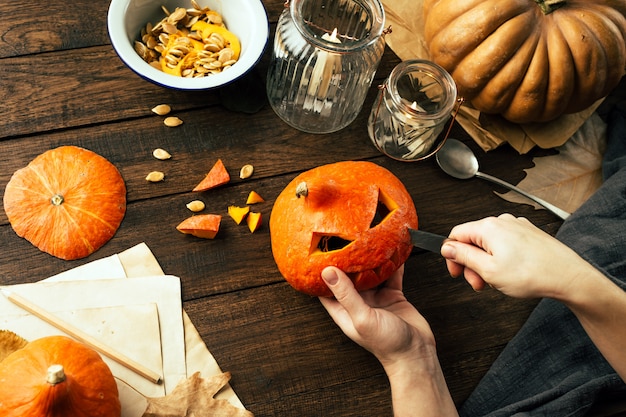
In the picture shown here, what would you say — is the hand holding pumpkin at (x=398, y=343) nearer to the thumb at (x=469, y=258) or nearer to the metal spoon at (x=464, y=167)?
the thumb at (x=469, y=258)

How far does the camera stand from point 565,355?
4.14 ft

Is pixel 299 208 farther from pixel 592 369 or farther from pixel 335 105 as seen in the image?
pixel 592 369

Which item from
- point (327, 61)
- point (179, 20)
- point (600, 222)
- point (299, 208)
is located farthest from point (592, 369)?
point (179, 20)

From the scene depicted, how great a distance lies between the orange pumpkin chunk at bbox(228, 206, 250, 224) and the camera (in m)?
1.27

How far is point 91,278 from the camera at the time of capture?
46.5 inches

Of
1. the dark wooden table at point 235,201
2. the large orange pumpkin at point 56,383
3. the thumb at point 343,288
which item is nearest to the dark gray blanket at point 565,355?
the dark wooden table at point 235,201

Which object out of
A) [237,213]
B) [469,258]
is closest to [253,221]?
[237,213]

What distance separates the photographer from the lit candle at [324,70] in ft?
4.01

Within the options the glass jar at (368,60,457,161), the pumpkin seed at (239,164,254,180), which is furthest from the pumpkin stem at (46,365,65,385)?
the glass jar at (368,60,457,161)

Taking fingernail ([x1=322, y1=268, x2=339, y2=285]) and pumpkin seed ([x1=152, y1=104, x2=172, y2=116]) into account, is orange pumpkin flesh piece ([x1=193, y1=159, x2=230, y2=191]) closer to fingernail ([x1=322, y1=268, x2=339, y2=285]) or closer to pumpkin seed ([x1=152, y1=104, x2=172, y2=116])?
pumpkin seed ([x1=152, y1=104, x2=172, y2=116])

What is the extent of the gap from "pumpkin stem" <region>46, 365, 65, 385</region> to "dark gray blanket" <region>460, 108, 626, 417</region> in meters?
0.76

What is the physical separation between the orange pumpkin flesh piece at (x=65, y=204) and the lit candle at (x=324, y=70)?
0.46 metres

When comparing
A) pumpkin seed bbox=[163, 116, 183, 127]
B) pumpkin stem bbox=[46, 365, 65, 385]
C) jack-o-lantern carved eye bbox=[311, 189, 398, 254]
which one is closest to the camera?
pumpkin stem bbox=[46, 365, 65, 385]

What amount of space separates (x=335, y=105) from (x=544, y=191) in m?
0.53
